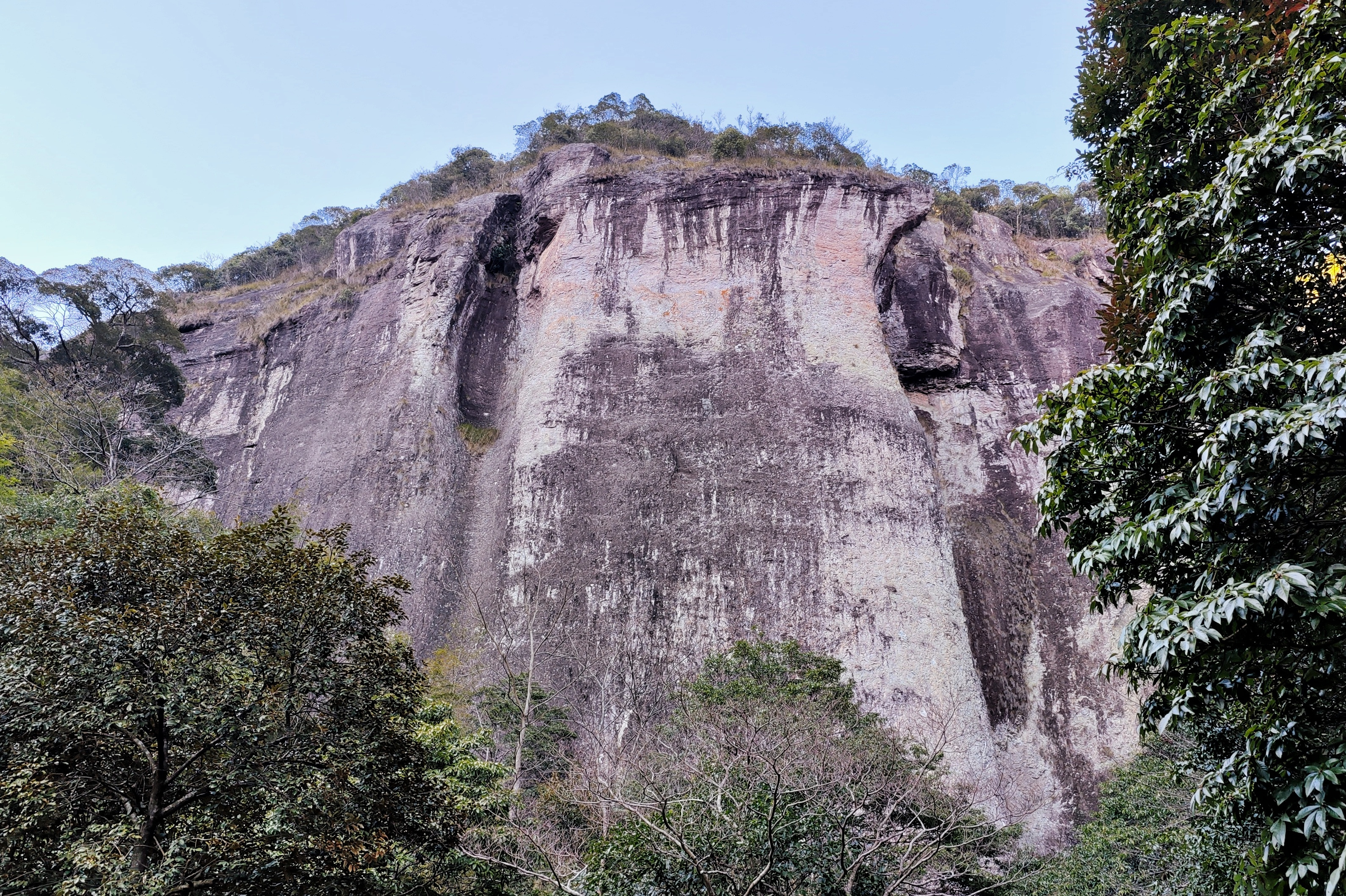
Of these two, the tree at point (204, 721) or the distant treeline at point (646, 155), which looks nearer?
the tree at point (204, 721)

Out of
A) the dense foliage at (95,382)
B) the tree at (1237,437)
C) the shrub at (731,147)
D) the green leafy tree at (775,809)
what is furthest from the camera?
the shrub at (731,147)

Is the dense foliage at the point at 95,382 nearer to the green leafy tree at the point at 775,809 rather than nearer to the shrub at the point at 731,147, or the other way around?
the green leafy tree at the point at 775,809

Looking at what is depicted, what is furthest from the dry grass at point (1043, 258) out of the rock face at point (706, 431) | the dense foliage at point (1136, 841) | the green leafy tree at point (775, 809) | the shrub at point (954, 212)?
the green leafy tree at point (775, 809)

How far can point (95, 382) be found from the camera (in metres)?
22.0

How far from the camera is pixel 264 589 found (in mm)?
8266

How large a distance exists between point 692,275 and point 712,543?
8517 millimetres

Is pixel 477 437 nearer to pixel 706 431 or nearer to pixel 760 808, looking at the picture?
pixel 706 431

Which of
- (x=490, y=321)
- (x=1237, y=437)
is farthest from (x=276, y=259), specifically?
(x=1237, y=437)

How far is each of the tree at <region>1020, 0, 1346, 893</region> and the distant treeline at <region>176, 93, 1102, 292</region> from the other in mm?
20663

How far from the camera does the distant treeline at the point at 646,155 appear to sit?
29016 mm

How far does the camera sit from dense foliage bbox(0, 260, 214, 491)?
18.3 meters

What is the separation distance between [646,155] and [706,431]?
1095 cm

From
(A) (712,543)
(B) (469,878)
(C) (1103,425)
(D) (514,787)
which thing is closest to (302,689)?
(B) (469,878)

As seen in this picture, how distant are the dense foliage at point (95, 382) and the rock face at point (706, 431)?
10.2 feet
